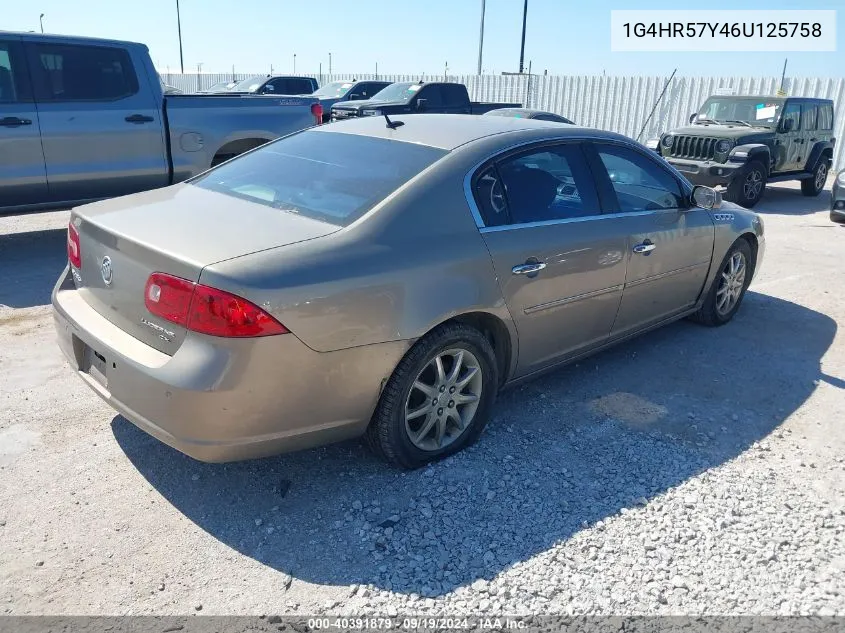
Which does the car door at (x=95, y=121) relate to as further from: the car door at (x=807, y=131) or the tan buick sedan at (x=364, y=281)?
the car door at (x=807, y=131)

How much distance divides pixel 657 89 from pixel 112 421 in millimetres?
19877

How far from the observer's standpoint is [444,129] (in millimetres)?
3885

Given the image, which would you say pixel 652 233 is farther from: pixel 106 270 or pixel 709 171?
pixel 709 171

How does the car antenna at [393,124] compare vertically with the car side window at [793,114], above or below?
above

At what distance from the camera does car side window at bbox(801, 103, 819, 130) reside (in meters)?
12.8

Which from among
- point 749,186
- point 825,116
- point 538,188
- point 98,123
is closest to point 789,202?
point 749,186

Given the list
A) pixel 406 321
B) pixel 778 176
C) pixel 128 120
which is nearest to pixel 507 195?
pixel 406 321

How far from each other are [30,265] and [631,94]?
18.3 m

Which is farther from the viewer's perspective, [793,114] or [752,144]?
[793,114]

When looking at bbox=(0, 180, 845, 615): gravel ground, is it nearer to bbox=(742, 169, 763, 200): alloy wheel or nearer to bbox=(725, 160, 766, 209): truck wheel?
bbox=(725, 160, 766, 209): truck wheel

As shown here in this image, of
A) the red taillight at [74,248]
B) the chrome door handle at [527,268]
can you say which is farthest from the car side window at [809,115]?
the red taillight at [74,248]

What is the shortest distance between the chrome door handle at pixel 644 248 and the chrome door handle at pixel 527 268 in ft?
2.95

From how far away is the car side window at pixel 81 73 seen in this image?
6.74 metres

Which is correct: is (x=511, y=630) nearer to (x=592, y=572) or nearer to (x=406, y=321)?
(x=592, y=572)
